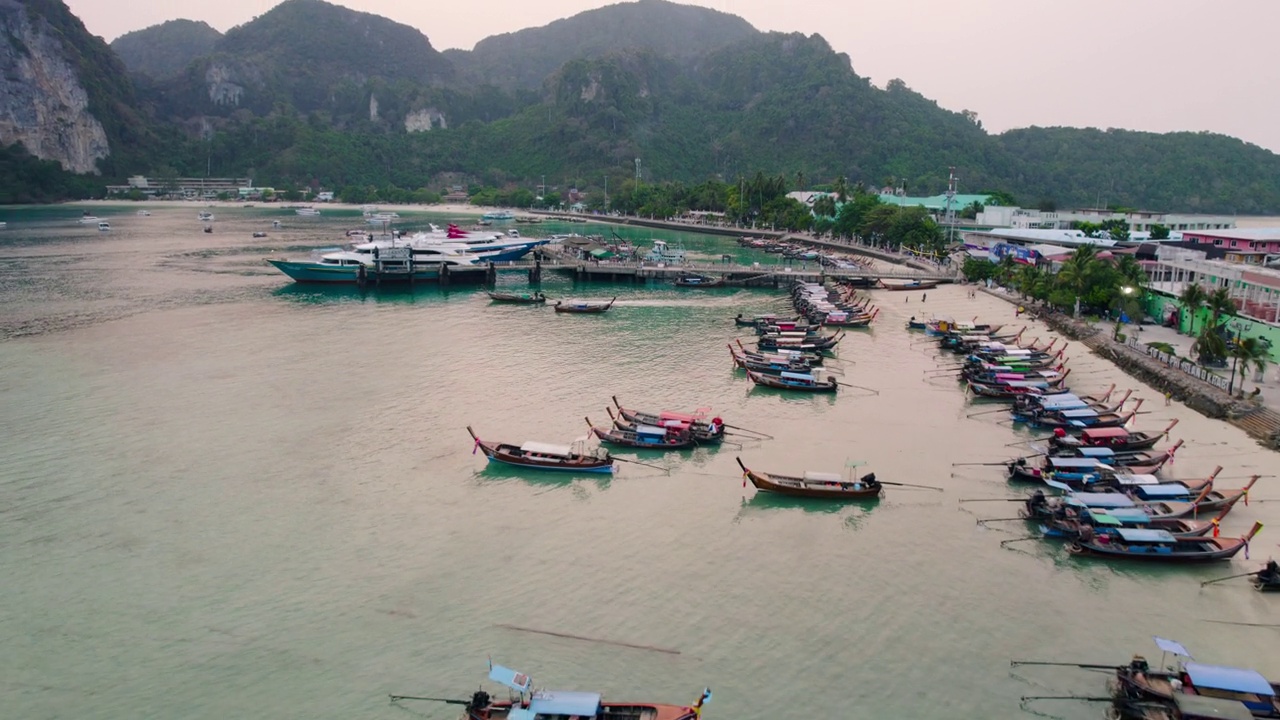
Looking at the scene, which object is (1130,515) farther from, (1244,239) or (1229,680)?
(1244,239)

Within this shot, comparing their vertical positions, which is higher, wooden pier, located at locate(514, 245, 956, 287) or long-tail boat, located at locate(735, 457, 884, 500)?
wooden pier, located at locate(514, 245, 956, 287)

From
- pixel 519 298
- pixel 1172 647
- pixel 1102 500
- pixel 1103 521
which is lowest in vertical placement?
pixel 1172 647

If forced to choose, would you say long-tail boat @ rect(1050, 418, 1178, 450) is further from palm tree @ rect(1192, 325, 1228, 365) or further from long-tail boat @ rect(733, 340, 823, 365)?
long-tail boat @ rect(733, 340, 823, 365)

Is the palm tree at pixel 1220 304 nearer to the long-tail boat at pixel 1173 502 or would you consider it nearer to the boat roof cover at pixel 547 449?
the long-tail boat at pixel 1173 502

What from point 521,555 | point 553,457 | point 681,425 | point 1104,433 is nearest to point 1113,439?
point 1104,433

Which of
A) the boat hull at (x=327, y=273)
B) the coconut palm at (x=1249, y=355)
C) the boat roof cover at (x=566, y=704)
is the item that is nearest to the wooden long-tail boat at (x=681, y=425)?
the boat roof cover at (x=566, y=704)

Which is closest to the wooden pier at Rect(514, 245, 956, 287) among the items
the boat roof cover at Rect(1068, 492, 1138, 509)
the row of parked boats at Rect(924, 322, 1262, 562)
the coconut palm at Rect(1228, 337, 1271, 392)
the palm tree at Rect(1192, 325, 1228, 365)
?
the palm tree at Rect(1192, 325, 1228, 365)
